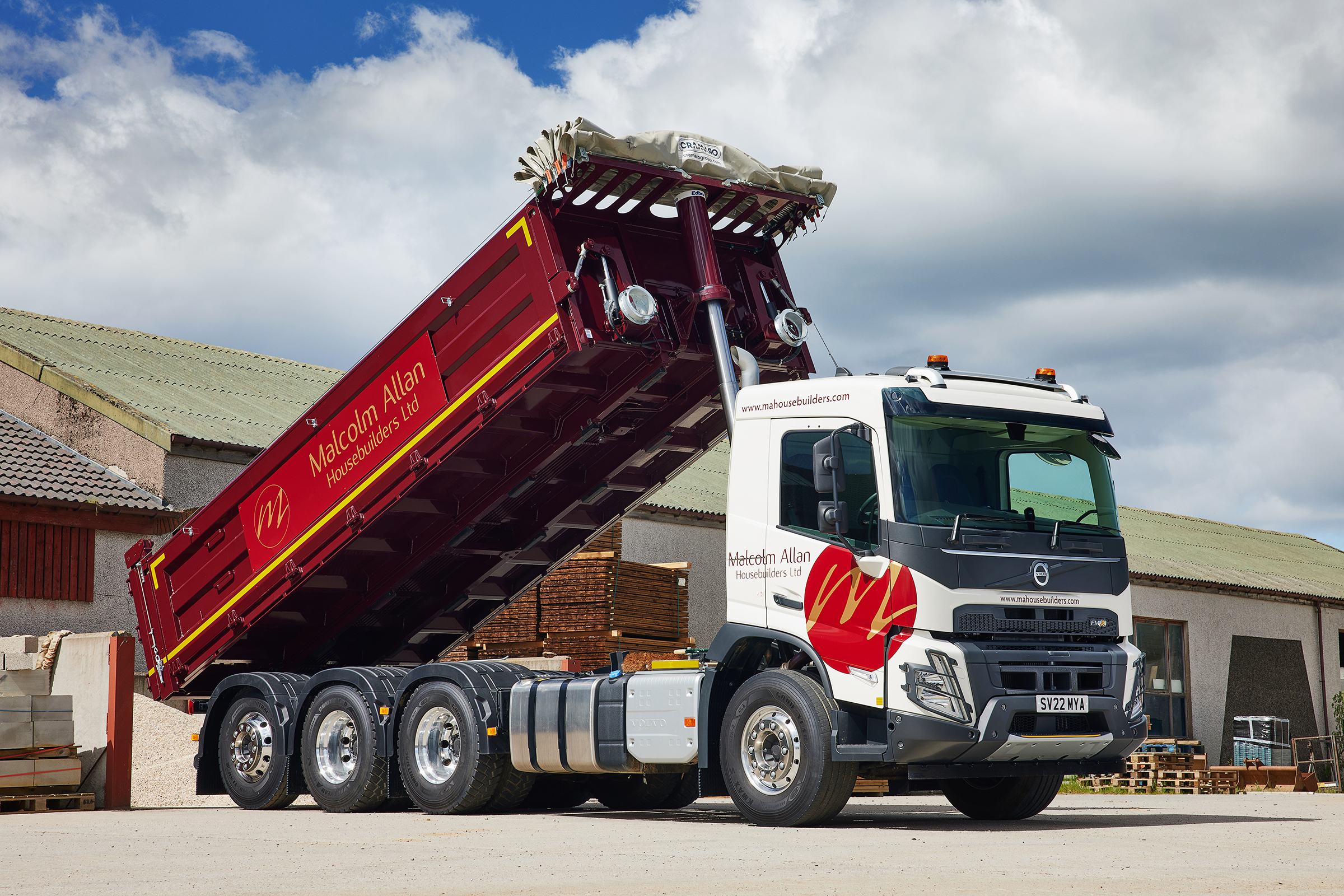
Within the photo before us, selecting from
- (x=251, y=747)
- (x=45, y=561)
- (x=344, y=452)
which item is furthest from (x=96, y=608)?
(x=344, y=452)

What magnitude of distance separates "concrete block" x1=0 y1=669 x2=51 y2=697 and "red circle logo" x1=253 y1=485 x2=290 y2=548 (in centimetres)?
270

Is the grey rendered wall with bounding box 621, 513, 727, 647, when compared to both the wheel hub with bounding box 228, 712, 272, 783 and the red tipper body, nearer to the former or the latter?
the red tipper body

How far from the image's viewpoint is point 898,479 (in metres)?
9.54

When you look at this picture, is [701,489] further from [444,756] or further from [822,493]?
[822,493]

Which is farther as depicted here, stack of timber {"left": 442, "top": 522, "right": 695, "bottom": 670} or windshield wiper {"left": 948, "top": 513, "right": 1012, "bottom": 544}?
stack of timber {"left": 442, "top": 522, "right": 695, "bottom": 670}

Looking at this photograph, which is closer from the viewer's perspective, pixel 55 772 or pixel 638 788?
pixel 638 788

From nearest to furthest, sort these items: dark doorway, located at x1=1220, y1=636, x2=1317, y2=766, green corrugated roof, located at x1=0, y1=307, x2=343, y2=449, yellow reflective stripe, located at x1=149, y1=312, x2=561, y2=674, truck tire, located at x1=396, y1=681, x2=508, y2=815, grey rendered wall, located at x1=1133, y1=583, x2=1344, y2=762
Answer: yellow reflective stripe, located at x1=149, y1=312, x2=561, y2=674, truck tire, located at x1=396, y1=681, x2=508, y2=815, green corrugated roof, located at x1=0, y1=307, x2=343, y2=449, grey rendered wall, located at x1=1133, y1=583, x2=1344, y2=762, dark doorway, located at x1=1220, y1=636, x2=1317, y2=766

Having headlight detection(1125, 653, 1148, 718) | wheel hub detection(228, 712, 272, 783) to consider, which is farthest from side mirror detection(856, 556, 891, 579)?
wheel hub detection(228, 712, 272, 783)

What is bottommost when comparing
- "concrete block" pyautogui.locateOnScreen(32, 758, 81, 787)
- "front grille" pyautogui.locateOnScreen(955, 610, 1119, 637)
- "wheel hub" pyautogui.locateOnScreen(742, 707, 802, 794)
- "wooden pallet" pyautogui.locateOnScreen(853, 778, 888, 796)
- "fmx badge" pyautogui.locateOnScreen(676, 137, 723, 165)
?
"wooden pallet" pyautogui.locateOnScreen(853, 778, 888, 796)

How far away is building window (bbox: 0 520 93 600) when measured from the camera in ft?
62.2

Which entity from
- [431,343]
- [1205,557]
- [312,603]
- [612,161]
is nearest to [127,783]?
[312,603]

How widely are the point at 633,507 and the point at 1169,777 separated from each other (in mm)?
10181

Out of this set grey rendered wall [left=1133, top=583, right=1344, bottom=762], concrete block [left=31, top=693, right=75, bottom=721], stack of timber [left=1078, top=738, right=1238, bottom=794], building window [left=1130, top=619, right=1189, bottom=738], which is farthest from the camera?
grey rendered wall [left=1133, top=583, right=1344, bottom=762]

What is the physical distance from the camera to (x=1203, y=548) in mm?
36031
